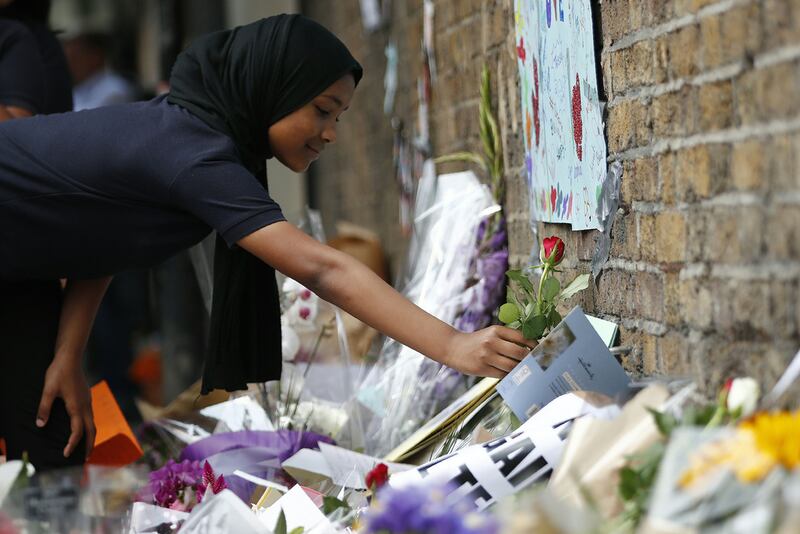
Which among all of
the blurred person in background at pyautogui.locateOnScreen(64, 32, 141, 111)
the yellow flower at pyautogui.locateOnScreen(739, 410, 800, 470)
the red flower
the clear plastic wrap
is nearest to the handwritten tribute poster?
the clear plastic wrap

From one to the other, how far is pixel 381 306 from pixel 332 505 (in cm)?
46

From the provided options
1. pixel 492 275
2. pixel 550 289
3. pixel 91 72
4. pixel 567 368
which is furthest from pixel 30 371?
pixel 91 72

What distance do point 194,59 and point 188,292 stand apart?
290cm

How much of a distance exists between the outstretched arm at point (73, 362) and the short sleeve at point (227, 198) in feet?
2.15

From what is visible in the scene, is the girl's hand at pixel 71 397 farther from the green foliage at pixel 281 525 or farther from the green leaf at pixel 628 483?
the green leaf at pixel 628 483

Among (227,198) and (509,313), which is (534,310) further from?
(227,198)

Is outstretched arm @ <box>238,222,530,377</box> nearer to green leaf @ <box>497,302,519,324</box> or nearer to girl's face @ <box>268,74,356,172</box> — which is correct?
green leaf @ <box>497,302,519,324</box>

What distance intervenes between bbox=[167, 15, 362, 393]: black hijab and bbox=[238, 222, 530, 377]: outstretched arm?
1.31 feet

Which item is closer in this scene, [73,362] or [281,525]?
[281,525]

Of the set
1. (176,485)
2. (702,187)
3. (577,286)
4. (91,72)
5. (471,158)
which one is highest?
(91,72)

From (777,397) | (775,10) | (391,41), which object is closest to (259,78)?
(775,10)

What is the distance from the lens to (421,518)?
1.33 m

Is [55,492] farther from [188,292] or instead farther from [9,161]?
[188,292]

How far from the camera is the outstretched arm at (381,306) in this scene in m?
2.14
